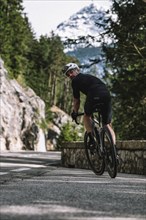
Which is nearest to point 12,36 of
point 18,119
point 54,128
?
point 18,119

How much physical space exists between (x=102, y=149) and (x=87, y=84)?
1.15 m

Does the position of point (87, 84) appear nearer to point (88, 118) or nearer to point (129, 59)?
point (88, 118)

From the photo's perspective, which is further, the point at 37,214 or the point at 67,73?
the point at 67,73

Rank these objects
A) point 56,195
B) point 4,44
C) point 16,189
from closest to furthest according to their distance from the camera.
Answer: point 56,195 < point 16,189 < point 4,44

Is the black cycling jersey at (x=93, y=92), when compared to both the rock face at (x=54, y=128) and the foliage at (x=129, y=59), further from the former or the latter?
the rock face at (x=54, y=128)

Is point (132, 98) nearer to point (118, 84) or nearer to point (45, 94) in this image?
point (118, 84)

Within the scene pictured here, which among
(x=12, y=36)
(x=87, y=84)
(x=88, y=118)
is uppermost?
(x=12, y=36)

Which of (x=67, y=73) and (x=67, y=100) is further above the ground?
(x=67, y=100)

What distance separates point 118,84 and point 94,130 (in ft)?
40.4

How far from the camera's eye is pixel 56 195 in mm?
4609

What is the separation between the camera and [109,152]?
7.50 m

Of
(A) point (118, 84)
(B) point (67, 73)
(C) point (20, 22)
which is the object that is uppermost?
(C) point (20, 22)

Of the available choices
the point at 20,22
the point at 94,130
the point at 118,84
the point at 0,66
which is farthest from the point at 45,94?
the point at 94,130

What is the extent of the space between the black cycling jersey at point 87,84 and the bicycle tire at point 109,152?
2.19 ft
